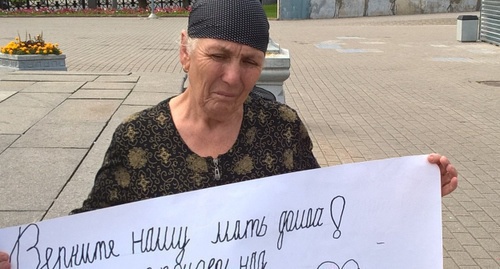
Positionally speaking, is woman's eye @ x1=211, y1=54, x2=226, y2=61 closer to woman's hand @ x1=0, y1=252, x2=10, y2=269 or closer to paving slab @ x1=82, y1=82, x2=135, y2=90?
woman's hand @ x1=0, y1=252, x2=10, y2=269

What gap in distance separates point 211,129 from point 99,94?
251 inches

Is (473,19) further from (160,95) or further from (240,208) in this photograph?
(240,208)

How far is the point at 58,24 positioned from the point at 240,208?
25.2 meters

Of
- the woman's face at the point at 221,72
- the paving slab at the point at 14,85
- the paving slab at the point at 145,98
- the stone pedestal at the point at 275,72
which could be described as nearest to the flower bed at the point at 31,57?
the paving slab at the point at 14,85

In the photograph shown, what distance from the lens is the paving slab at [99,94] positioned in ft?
25.8

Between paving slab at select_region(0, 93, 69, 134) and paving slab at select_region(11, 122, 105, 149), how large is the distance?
0.59 feet

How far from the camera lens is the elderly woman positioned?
5.90ft

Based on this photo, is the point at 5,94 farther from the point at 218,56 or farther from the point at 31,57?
the point at 218,56

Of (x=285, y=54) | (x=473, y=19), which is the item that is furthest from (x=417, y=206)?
(x=473, y=19)

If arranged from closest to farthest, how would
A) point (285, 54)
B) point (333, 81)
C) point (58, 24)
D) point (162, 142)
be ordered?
point (162, 142)
point (285, 54)
point (333, 81)
point (58, 24)

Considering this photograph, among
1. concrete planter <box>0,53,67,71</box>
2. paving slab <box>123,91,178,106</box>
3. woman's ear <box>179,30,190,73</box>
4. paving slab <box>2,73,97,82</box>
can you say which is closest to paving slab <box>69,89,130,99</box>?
paving slab <box>123,91,178,106</box>

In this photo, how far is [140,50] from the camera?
16.5 m

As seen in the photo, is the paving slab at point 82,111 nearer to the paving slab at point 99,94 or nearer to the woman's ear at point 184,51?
the paving slab at point 99,94

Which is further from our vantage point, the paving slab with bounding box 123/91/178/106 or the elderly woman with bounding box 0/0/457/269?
the paving slab with bounding box 123/91/178/106
